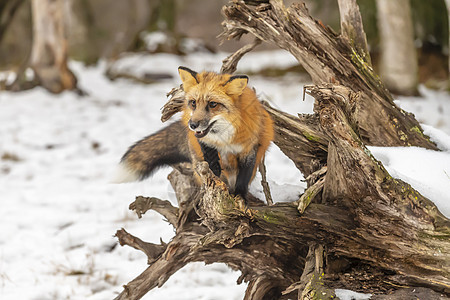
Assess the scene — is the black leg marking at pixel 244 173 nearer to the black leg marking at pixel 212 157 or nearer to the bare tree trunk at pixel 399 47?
the black leg marking at pixel 212 157

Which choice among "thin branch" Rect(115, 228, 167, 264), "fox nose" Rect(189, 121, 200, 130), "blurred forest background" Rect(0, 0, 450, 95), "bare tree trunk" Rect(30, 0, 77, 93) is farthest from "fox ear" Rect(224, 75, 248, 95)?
"bare tree trunk" Rect(30, 0, 77, 93)

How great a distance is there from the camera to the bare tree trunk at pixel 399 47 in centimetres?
984

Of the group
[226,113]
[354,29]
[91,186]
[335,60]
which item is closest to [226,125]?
[226,113]

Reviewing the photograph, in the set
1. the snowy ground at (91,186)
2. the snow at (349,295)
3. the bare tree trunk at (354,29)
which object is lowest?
the snowy ground at (91,186)

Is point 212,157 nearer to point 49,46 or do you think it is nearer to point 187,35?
point 49,46

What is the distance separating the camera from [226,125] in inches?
121

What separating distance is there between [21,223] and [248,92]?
3912 millimetres

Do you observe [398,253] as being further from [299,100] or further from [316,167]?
[299,100]

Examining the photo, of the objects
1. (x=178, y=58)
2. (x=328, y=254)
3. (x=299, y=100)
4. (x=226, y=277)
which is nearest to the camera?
(x=328, y=254)

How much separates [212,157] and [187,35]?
1383 centimetres

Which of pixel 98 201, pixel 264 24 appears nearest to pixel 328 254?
pixel 264 24

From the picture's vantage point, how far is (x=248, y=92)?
127 inches

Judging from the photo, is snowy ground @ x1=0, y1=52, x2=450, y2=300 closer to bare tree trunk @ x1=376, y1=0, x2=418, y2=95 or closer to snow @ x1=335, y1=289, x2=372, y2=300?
bare tree trunk @ x1=376, y1=0, x2=418, y2=95

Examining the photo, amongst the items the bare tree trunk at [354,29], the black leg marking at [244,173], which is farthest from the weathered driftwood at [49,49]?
the black leg marking at [244,173]
